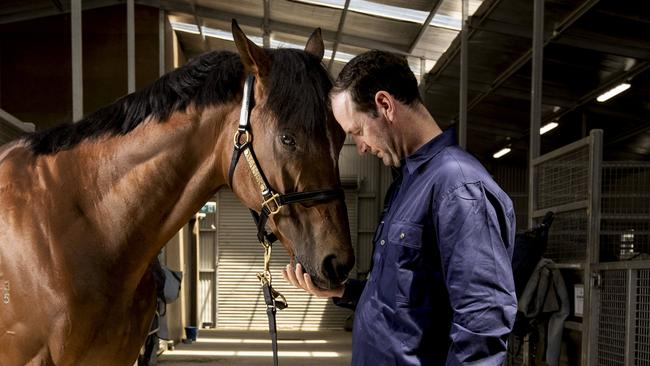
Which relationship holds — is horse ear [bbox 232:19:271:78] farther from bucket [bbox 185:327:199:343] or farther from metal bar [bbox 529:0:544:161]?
bucket [bbox 185:327:199:343]

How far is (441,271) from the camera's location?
114cm

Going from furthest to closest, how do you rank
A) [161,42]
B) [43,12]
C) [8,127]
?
[161,42] < [43,12] < [8,127]

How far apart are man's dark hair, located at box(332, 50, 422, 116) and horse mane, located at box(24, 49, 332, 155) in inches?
13.4

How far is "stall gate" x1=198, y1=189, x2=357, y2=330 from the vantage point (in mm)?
15012

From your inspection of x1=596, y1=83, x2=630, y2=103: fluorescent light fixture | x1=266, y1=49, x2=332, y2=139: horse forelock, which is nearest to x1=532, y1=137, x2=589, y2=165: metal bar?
x1=266, y1=49, x2=332, y2=139: horse forelock

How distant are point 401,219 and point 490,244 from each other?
0.18m

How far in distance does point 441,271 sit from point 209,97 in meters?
0.85

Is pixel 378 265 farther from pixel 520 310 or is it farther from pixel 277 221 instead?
pixel 520 310

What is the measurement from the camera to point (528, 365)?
4344mm

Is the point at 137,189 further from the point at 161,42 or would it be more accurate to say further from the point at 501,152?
the point at 501,152

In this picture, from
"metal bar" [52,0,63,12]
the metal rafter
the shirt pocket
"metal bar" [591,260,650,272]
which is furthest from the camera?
"metal bar" [52,0,63,12]

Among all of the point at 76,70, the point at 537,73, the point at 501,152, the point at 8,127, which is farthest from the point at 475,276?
the point at 501,152

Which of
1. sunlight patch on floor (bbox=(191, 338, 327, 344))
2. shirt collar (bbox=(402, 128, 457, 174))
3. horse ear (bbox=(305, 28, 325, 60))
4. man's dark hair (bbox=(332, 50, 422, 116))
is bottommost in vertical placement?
sunlight patch on floor (bbox=(191, 338, 327, 344))

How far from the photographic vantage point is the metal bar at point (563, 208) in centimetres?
398
